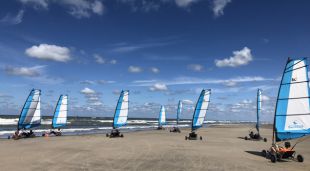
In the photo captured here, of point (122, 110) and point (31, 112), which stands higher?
point (122, 110)

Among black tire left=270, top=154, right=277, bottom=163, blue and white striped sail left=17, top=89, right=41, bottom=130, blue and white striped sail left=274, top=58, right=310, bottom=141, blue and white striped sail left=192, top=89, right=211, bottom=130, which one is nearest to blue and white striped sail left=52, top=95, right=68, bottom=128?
blue and white striped sail left=17, top=89, right=41, bottom=130

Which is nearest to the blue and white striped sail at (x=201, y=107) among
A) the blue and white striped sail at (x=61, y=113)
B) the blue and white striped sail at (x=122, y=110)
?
the blue and white striped sail at (x=122, y=110)

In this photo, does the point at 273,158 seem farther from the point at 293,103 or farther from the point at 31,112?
the point at 31,112

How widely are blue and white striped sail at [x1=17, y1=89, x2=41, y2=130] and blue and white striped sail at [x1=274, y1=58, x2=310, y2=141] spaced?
2837 cm

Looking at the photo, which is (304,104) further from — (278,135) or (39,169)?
(39,169)

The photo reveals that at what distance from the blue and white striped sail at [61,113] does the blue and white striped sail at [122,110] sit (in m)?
8.44

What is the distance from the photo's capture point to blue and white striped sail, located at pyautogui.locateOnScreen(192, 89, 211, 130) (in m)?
35.4

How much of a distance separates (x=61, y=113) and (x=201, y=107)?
784 inches

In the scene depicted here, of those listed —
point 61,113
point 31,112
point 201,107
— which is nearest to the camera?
point 201,107

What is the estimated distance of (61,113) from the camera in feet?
141

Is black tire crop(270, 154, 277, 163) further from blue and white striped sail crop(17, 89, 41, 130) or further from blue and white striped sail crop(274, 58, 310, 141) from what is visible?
blue and white striped sail crop(17, 89, 41, 130)

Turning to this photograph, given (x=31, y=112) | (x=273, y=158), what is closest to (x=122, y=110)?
(x=31, y=112)

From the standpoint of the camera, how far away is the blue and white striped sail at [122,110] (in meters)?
39.4

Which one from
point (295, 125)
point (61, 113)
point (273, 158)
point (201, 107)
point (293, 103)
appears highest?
point (201, 107)
